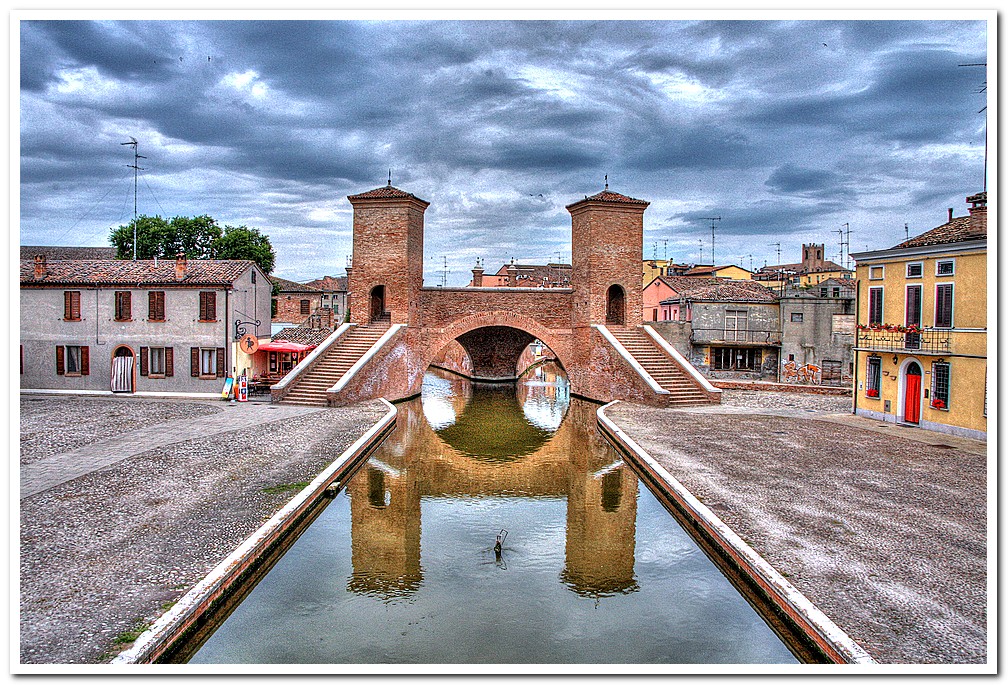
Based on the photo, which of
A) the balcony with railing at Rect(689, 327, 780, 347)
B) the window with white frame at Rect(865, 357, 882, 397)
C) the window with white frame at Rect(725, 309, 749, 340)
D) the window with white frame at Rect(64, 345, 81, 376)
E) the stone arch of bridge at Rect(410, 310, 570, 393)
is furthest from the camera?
the window with white frame at Rect(725, 309, 749, 340)

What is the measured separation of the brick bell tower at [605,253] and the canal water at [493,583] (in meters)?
12.3

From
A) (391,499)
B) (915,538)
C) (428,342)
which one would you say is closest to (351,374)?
(428,342)

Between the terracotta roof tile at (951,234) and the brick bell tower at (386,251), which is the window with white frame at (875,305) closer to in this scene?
the terracotta roof tile at (951,234)

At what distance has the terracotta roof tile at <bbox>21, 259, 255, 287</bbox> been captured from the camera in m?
23.5

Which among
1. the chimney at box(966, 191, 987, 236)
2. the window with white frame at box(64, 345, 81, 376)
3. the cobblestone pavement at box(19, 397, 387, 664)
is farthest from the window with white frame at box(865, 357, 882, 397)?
the window with white frame at box(64, 345, 81, 376)

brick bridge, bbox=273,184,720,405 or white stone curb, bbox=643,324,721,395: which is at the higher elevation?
brick bridge, bbox=273,184,720,405

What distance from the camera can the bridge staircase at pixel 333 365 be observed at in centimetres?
2194

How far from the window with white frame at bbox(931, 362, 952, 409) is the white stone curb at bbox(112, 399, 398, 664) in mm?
14846

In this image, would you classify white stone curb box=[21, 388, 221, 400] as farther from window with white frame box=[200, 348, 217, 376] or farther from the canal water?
the canal water

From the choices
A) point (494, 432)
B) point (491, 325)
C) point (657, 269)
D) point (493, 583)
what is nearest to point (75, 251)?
point (491, 325)

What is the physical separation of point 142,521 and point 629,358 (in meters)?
17.5

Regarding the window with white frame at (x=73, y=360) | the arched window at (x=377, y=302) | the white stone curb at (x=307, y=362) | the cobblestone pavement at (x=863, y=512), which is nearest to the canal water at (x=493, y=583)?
the cobblestone pavement at (x=863, y=512)

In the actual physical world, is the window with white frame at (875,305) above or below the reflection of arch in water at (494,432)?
above
